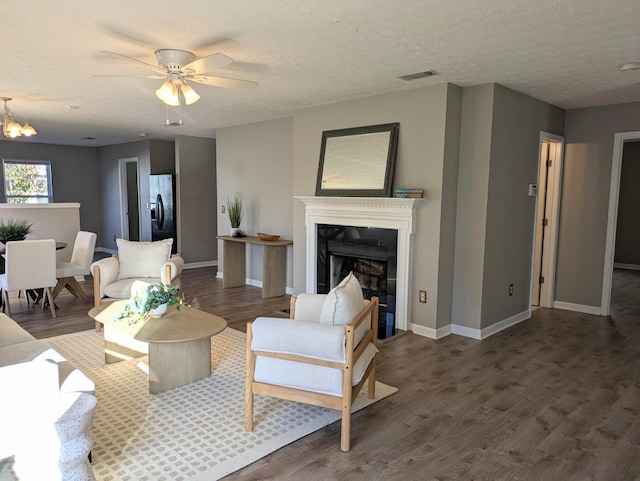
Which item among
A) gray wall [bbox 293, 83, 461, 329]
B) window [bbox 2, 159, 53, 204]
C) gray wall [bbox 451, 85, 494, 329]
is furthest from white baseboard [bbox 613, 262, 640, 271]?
window [bbox 2, 159, 53, 204]

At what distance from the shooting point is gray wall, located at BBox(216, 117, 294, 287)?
632 cm

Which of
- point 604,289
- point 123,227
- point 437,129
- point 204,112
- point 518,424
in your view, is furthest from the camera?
point 123,227

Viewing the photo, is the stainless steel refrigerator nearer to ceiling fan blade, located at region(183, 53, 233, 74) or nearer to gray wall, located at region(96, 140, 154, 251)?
gray wall, located at region(96, 140, 154, 251)

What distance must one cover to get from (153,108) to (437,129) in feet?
11.1

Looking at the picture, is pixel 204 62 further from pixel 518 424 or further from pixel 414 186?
pixel 518 424

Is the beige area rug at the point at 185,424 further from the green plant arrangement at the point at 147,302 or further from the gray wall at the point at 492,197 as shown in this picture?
the gray wall at the point at 492,197

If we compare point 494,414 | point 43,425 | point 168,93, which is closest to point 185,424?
point 43,425

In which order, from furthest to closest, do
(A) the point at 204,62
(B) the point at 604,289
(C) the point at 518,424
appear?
(B) the point at 604,289, (A) the point at 204,62, (C) the point at 518,424

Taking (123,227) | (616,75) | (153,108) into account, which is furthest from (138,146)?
(616,75)

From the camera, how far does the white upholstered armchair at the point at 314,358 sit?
7.99 feet

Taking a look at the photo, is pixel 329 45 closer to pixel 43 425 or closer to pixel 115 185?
pixel 43 425

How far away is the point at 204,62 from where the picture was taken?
2.99 meters

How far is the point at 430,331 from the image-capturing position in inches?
176

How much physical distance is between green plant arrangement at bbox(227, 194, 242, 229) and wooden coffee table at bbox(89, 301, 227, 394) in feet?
10.5
